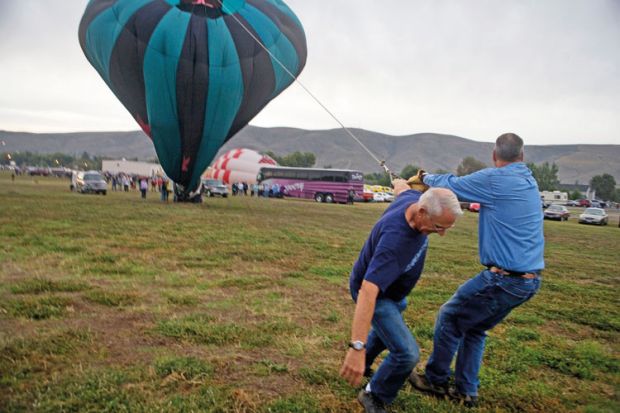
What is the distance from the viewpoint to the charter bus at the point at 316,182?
136 ft

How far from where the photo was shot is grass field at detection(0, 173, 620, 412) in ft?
11.1

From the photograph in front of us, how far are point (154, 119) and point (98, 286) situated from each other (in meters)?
11.4

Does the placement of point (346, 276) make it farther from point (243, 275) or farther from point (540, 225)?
point (540, 225)

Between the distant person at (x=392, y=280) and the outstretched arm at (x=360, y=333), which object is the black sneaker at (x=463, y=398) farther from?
the outstretched arm at (x=360, y=333)

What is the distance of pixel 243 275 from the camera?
24.1 ft

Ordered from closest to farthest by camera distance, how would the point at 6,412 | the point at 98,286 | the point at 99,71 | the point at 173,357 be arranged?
the point at 6,412
the point at 173,357
the point at 98,286
the point at 99,71

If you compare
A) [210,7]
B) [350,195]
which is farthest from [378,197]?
[210,7]

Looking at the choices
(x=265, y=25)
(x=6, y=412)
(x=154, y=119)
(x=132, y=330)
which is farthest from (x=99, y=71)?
(x=6, y=412)

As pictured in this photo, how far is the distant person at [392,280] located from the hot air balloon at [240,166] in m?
49.3

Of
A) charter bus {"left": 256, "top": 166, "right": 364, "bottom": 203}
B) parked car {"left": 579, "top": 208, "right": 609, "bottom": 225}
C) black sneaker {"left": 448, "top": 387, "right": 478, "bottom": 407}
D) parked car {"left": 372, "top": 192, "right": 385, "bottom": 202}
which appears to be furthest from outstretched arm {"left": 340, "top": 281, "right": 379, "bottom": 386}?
parked car {"left": 372, "top": 192, "right": 385, "bottom": 202}

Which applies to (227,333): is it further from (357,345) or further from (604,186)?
(604,186)

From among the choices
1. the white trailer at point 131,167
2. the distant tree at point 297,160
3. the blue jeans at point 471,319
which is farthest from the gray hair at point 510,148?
the distant tree at point 297,160

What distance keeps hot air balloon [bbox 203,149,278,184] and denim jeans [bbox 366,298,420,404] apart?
49.4 m

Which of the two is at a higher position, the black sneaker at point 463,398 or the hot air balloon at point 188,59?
the hot air balloon at point 188,59
